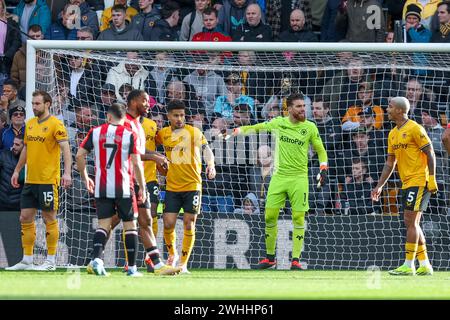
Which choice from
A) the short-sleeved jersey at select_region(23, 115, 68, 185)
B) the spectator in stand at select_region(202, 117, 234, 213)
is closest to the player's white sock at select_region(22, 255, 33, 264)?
the short-sleeved jersey at select_region(23, 115, 68, 185)

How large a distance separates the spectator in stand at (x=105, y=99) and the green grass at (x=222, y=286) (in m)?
2.97

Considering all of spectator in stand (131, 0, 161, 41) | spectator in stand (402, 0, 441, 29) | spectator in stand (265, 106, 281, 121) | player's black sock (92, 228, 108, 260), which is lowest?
player's black sock (92, 228, 108, 260)

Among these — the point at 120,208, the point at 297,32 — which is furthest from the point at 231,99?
the point at 120,208

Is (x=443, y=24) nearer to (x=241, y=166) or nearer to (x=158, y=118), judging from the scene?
(x=241, y=166)

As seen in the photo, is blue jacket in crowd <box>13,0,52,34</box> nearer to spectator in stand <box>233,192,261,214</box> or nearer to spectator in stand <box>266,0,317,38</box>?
spectator in stand <box>266,0,317,38</box>

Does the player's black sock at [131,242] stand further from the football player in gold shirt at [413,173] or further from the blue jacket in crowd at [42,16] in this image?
the blue jacket in crowd at [42,16]

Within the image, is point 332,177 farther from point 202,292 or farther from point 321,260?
point 202,292

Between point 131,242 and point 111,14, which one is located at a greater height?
point 111,14

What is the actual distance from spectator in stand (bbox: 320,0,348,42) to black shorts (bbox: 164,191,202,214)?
495 cm

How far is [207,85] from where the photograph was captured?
648 inches

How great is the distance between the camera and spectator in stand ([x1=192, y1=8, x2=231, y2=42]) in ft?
57.3

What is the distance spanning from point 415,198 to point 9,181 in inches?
218

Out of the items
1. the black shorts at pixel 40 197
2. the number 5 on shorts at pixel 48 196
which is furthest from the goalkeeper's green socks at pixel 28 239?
the number 5 on shorts at pixel 48 196

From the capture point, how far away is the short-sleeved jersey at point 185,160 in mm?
13766
